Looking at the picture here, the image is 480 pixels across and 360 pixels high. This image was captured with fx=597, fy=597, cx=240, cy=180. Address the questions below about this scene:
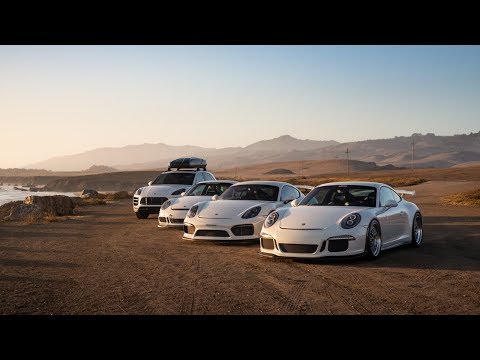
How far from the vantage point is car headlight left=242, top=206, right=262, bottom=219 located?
1291 centimetres

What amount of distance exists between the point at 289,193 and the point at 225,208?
6.55 feet

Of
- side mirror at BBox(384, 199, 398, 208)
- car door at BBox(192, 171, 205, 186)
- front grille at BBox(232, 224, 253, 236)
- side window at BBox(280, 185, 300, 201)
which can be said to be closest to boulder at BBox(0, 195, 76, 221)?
car door at BBox(192, 171, 205, 186)

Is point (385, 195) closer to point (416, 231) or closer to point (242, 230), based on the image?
point (416, 231)

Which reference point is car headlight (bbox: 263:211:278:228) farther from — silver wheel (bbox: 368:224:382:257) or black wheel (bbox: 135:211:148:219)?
black wheel (bbox: 135:211:148:219)

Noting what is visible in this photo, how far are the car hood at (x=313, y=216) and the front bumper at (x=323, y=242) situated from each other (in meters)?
0.13

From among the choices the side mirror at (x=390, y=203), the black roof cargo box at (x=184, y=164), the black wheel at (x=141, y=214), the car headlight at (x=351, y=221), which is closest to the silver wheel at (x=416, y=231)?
the side mirror at (x=390, y=203)

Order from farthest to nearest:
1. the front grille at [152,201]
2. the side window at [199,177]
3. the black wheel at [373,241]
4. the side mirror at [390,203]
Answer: the side window at [199,177] → the front grille at [152,201] → the side mirror at [390,203] → the black wheel at [373,241]

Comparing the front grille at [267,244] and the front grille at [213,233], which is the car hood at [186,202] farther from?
the front grille at [267,244]

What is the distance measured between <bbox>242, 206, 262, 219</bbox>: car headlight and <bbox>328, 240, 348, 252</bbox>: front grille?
3013 millimetres

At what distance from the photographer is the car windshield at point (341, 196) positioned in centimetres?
1170

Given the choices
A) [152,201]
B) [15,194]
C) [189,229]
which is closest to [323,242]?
[189,229]
